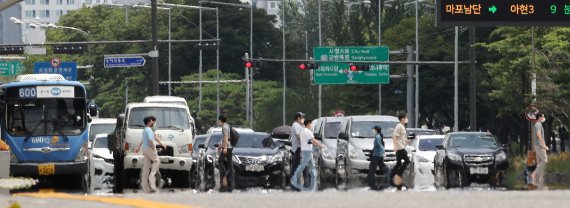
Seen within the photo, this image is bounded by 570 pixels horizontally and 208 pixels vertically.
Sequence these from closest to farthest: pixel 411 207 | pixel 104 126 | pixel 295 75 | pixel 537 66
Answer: pixel 411 207
pixel 104 126
pixel 537 66
pixel 295 75

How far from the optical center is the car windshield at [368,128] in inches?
1555

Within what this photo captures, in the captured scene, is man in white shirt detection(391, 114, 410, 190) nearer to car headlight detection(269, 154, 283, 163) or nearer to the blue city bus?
car headlight detection(269, 154, 283, 163)

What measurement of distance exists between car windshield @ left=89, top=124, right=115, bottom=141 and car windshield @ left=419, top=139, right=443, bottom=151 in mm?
7970

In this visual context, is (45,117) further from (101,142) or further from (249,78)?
(249,78)

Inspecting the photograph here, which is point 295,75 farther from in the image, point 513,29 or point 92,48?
point 513,29

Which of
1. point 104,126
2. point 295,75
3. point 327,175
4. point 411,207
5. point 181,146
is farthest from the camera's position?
point 295,75

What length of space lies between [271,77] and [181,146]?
91617 millimetres

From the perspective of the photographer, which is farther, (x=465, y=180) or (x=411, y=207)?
(x=465, y=180)

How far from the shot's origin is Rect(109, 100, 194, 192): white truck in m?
37.9

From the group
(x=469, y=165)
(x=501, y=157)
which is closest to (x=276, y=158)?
(x=469, y=165)

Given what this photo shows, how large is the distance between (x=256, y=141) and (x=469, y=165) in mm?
4793

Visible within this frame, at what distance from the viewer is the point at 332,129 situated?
141 feet

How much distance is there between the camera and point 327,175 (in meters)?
41.5

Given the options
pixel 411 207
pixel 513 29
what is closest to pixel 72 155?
pixel 411 207
